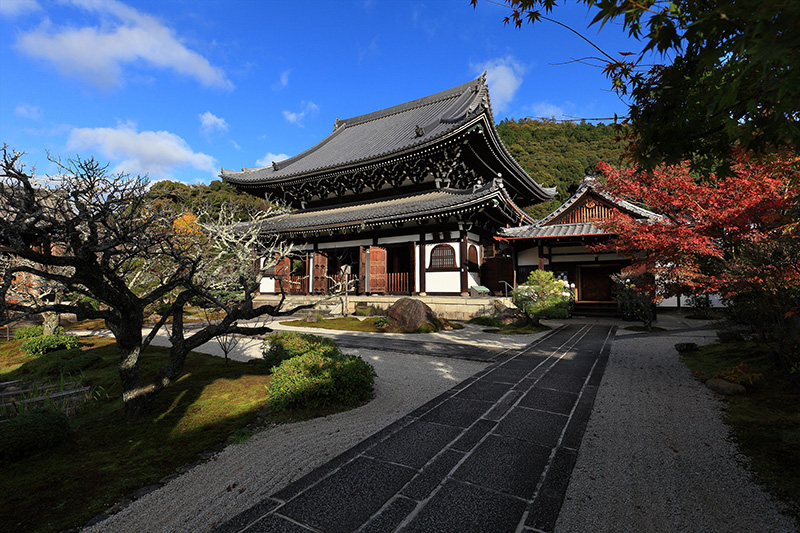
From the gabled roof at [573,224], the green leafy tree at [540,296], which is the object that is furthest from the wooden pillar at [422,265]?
the green leafy tree at [540,296]

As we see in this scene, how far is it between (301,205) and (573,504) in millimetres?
19417

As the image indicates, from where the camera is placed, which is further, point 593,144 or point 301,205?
point 593,144

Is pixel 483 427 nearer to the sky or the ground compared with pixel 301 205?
nearer to the ground

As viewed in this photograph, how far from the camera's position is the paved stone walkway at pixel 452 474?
7.92ft

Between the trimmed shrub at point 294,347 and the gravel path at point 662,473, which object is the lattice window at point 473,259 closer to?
the trimmed shrub at point 294,347

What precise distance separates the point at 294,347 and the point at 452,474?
402 cm

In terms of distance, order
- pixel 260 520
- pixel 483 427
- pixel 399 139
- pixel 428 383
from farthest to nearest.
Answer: pixel 399 139, pixel 428 383, pixel 483 427, pixel 260 520

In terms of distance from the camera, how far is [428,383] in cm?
583

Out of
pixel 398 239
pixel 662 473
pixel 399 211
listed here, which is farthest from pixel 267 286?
pixel 662 473

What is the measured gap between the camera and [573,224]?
15953mm

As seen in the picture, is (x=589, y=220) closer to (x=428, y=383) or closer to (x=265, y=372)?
(x=428, y=383)

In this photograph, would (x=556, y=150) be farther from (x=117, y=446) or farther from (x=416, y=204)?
(x=117, y=446)

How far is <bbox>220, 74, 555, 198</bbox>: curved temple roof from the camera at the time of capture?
15.2 meters

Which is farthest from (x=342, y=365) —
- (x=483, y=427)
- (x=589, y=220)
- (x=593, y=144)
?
(x=593, y=144)
